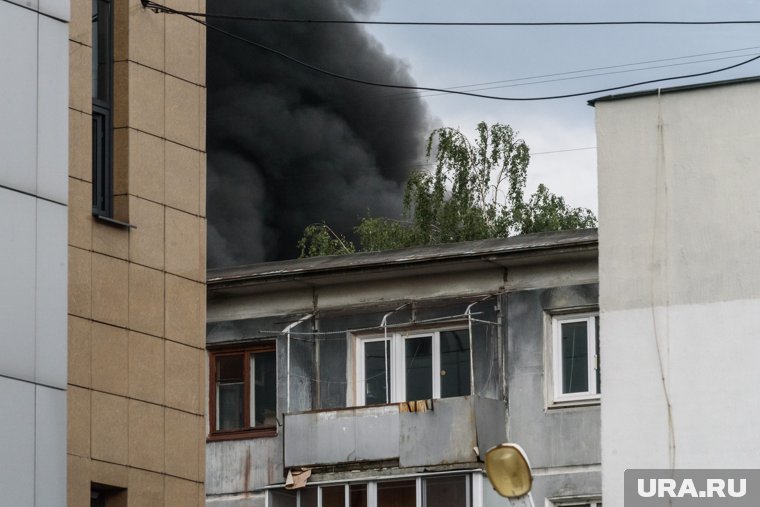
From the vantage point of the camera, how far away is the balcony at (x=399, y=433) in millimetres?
39562

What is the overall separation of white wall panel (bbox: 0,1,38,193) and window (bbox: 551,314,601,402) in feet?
54.0

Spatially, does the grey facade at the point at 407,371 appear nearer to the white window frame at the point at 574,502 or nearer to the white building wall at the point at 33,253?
the white window frame at the point at 574,502

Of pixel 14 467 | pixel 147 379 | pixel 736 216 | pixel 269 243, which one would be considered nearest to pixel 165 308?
pixel 147 379

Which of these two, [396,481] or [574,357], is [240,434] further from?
[574,357]

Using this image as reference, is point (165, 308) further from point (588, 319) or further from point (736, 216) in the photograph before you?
point (588, 319)

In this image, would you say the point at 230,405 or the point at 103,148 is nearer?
the point at 103,148

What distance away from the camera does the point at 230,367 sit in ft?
140

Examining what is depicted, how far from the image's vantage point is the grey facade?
3941 centimetres

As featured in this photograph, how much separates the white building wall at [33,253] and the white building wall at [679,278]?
18.7 feet

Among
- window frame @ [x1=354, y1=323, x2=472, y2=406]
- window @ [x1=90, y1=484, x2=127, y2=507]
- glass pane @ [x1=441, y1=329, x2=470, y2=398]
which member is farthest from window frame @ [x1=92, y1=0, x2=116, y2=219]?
window frame @ [x1=354, y1=323, x2=472, y2=406]

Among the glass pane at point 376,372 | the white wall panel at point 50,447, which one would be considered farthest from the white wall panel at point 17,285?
the glass pane at point 376,372

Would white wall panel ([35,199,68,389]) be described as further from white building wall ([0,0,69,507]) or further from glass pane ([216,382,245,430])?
glass pane ([216,382,245,430])

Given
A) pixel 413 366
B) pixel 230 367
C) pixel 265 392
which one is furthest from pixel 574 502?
pixel 230 367

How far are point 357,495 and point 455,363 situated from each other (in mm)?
2928
